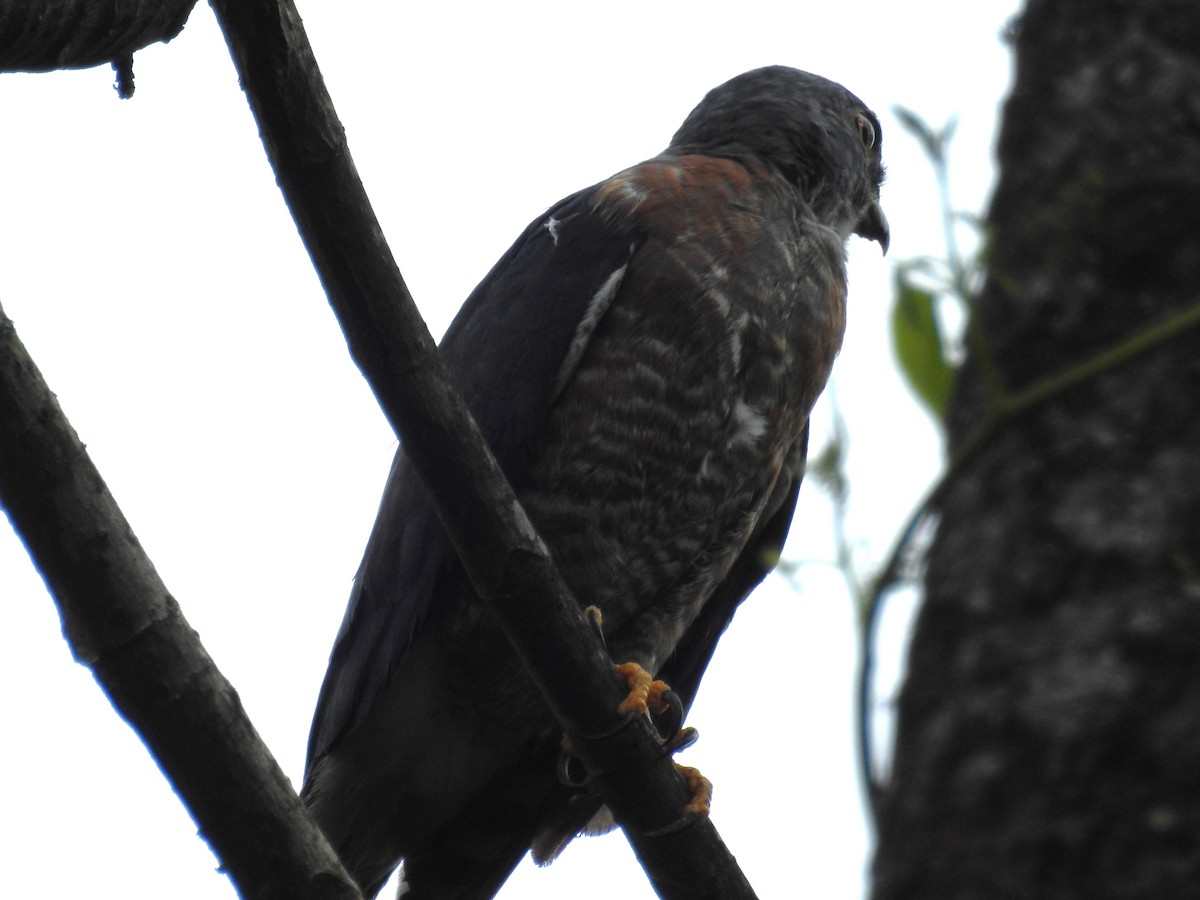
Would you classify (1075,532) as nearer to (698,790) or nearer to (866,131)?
(698,790)

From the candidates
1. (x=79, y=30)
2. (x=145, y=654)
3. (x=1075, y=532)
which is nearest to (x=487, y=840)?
(x=145, y=654)

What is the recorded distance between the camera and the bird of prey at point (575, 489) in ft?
12.7

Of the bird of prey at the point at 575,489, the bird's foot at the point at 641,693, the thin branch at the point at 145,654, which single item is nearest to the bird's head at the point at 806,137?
the bird of prey at the point at 575,489

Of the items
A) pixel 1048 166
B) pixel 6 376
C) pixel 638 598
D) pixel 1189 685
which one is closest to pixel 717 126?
pixel 638 598

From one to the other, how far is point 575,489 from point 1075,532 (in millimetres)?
2965

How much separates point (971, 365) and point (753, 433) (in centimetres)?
300

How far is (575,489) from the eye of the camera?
153 inches

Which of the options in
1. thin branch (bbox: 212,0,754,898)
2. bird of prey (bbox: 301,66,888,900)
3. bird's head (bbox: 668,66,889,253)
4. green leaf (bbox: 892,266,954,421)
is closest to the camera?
green leaf (bbox: 892,266,954,421)

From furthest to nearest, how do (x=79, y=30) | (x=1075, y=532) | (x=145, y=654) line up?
(x=79, y=30) < (x=145, y=654) < (x=1075, y=532)

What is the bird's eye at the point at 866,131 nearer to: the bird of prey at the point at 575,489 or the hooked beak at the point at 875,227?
the hooked beak at the point at 875,227

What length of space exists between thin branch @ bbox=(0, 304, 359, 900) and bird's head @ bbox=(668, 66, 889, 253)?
2.79 metres

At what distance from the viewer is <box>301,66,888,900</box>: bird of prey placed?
3877 millimetres

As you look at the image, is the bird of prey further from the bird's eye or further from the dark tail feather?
the bird's eye

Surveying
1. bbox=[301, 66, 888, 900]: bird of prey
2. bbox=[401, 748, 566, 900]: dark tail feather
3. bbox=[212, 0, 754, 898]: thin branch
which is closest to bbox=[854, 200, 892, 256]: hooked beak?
bbox=[301, 66, 888, 900]: bird of prey
